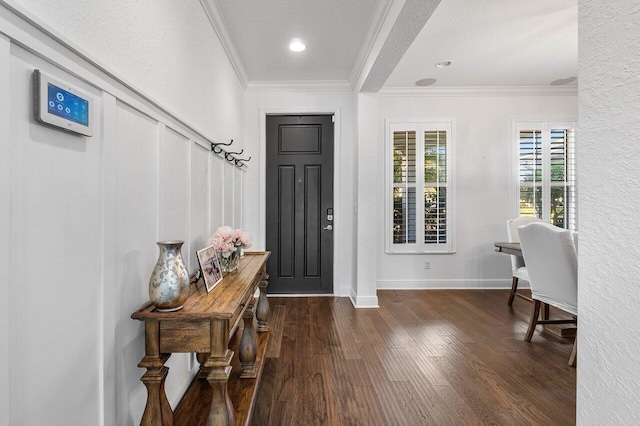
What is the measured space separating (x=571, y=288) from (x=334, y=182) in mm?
2511

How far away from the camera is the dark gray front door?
402cm

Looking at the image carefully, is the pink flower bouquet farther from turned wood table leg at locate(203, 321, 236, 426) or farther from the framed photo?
turned wood table leg at locate(203, 321, 236, 426)

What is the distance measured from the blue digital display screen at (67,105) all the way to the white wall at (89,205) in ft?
0.16

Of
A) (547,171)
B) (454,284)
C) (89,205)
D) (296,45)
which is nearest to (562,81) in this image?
(547,171)

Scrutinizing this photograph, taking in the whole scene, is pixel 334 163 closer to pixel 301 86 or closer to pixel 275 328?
pixel 301 86

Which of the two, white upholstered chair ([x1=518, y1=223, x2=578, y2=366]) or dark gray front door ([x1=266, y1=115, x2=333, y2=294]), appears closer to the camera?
white upholstered chair ([x1=518, y1=223, x2=578, y2=366])

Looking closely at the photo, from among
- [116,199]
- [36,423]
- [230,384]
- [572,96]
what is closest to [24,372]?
[36,423]

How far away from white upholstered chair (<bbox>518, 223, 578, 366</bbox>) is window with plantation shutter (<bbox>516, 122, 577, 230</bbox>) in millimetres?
2058

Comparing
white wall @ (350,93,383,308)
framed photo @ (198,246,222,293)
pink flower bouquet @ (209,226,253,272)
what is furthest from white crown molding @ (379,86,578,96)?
framed photo @ (198,246,222,293)

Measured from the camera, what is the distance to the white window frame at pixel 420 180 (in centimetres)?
431

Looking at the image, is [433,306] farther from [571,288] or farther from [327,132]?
[327,132]

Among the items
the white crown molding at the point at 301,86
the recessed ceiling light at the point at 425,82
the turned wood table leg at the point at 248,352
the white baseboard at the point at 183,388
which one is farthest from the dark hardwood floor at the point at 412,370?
the recessed ceiling light at the point at 425,82

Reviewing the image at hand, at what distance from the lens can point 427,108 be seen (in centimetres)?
433

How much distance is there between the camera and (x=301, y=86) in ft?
12.9
